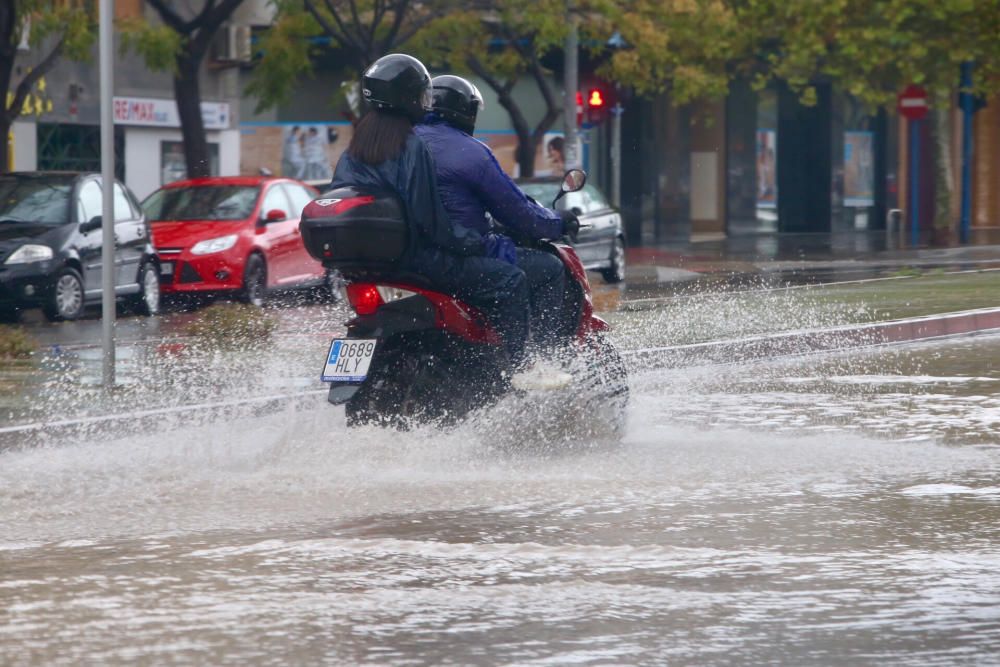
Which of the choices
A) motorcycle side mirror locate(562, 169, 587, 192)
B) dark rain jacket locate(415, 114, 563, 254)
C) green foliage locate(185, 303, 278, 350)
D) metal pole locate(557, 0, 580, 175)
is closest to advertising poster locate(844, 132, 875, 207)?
metal pole locate(557, 0, 580, 175)

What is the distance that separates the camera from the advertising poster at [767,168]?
4628cm

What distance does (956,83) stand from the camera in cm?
3953

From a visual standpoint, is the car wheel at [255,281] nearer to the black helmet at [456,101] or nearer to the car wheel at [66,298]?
the car wheel at [66,298]

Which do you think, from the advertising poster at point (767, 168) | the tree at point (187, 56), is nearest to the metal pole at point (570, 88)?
the tree at point (187, 56)

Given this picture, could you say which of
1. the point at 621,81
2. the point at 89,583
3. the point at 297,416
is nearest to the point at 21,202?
the point at 297,416

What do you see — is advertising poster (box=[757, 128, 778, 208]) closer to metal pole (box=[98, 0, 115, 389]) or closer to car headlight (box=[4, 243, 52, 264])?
car headlight (box=[4, 243, 52, 264])

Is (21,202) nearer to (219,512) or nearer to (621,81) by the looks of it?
(219,512)

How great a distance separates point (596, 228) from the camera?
1048 inches

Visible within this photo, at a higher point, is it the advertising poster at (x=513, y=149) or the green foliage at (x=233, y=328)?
the advertising poster at (x=513, y=149)

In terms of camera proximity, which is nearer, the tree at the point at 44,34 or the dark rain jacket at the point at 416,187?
the dark rain jacket at the point at 416,187

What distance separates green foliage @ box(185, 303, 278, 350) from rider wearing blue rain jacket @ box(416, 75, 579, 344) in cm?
539

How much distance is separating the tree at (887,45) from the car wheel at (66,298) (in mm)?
21762

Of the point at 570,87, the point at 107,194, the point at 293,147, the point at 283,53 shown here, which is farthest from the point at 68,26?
the point at 107,194

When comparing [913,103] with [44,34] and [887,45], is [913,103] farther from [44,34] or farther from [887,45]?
[44,34]
